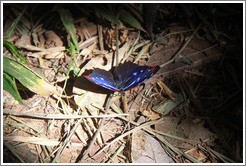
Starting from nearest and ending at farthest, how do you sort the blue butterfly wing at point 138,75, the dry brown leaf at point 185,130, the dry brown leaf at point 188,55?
the blue butterfly wing at point 138,75
the dry brown leaf at point 185,130
the dry brown leaf at point 188,55

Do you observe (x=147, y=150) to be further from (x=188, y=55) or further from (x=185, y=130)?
(x=188, y=55)

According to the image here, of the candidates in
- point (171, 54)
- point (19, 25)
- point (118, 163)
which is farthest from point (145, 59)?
point (19, 25)

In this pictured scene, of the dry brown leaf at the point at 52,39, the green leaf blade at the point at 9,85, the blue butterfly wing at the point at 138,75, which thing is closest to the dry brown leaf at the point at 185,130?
the blue butterfly wing at the point at 138,75

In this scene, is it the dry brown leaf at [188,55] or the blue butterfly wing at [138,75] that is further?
the dry brown leaf at [188,55]

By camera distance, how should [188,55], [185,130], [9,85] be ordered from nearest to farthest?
[9,85] → [185,130] → [188,55]

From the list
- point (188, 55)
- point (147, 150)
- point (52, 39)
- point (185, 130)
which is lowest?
point (147, 150)

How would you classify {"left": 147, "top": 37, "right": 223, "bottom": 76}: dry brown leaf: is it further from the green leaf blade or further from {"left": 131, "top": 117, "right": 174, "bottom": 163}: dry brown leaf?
the green leaf blade

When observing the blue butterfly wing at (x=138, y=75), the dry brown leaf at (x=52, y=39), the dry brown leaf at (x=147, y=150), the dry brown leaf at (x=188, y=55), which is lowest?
the dry brown leaf at (x=147, y=150)

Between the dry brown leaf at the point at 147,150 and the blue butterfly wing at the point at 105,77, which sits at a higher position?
the blue butterfly wing at the point at 105,77

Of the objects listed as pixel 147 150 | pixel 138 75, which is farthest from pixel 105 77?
pixel 147 150

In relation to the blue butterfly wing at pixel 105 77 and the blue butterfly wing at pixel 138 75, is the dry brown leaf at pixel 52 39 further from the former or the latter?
the blue butterfly wing at pixel 138 75

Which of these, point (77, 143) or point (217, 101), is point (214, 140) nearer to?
point (217, 101)

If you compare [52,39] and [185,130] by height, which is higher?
[52,39]
